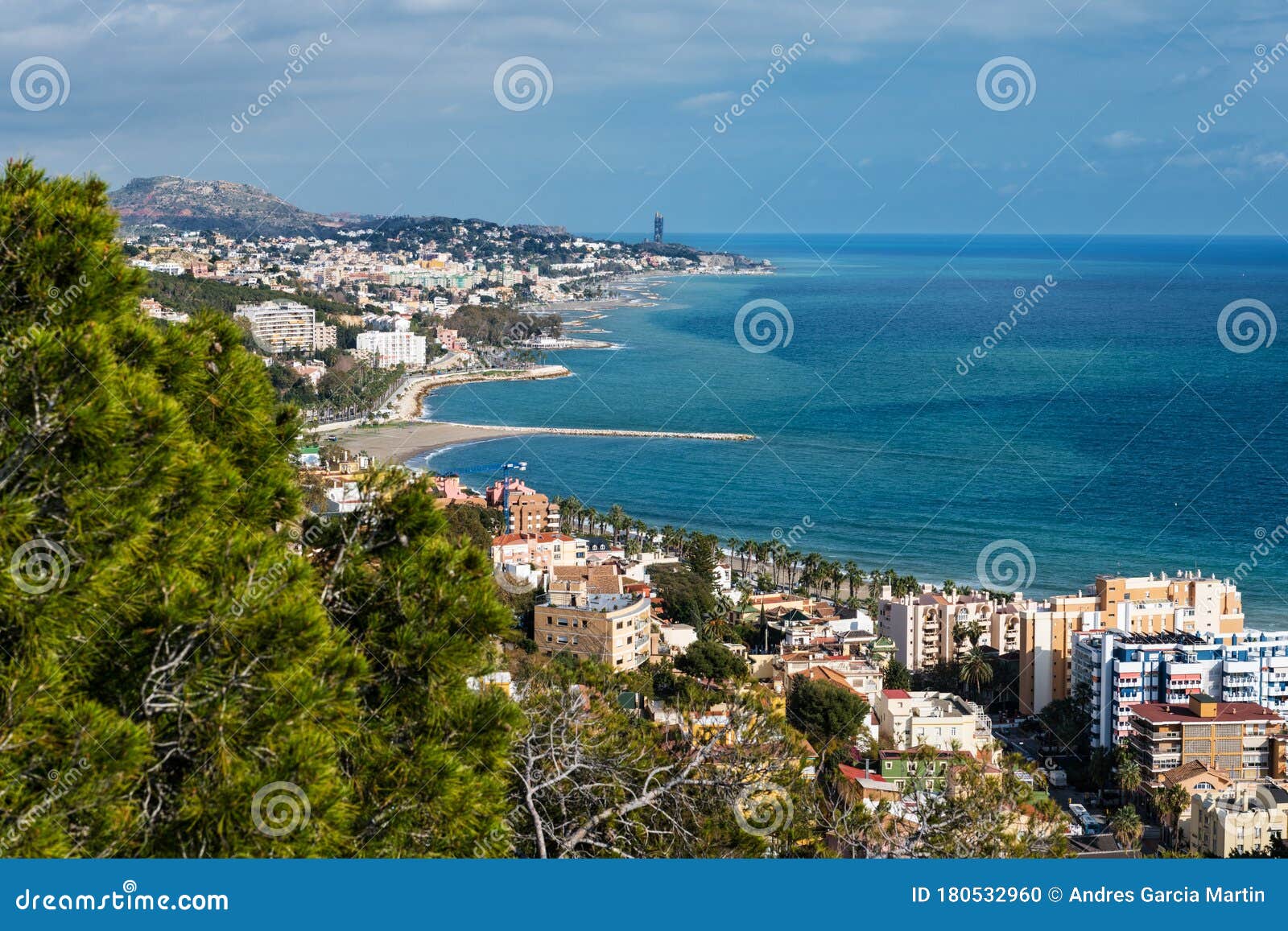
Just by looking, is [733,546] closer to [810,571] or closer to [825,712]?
[810,571]

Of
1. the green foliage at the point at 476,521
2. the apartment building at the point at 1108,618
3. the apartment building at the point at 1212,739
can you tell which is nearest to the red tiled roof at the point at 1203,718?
the apartment building at the point at 1212,739

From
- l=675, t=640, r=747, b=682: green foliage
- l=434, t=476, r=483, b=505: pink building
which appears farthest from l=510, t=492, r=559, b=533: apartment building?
l=675, t=640, r=747, b=682: green foliage

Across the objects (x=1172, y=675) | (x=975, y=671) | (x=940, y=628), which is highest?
(x=940, y=628)

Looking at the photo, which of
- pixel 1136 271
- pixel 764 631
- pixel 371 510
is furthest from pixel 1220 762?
pixel 1136 271

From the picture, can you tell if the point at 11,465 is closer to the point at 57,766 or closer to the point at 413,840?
the point at 57,766

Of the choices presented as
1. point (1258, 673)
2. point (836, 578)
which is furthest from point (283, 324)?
point (1258, 673)

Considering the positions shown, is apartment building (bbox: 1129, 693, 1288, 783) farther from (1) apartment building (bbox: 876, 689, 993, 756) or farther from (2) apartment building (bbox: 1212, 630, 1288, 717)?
(1) apartment building (bbox: 876, 689, 993, 756)

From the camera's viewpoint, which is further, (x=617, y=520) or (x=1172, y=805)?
(x=617, y=520)
